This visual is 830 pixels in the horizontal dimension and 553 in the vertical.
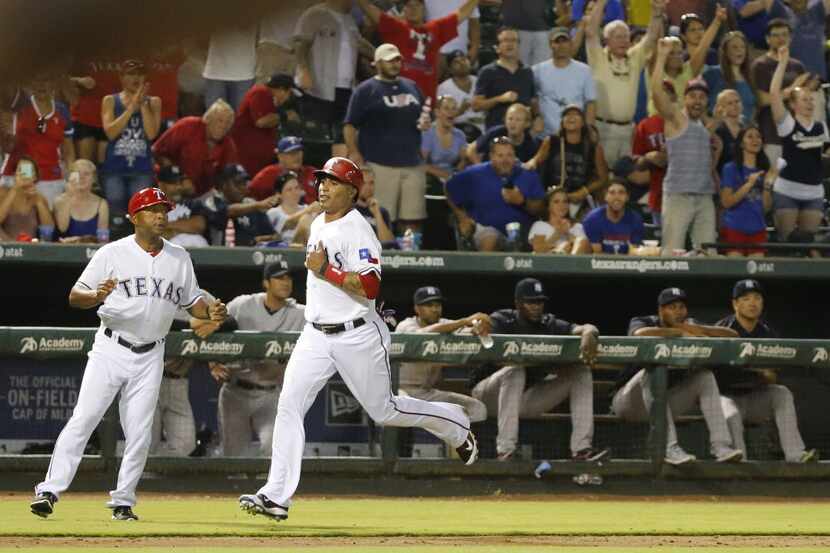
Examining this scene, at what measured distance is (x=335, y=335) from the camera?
6738mm

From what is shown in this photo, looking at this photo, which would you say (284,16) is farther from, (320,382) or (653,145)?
(653,145)

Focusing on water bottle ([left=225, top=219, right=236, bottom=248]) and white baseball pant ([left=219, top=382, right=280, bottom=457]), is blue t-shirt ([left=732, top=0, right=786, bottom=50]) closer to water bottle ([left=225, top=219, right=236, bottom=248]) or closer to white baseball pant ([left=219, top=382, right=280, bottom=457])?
water bottle ([left=225, top=219, right=236, bottom=248])

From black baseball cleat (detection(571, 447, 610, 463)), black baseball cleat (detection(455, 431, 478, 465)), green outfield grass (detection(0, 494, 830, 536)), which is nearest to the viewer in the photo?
green outfield grass (detection(0, 494, 830, 536))

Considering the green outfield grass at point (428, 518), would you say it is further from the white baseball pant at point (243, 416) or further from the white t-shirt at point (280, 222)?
the white t-shirt at point (280, 222)

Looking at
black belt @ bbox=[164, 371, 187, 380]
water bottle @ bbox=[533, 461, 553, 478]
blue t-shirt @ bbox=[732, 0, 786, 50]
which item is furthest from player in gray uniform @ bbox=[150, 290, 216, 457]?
blue t-shirt @ bbox=[732, 0, 786, 50]

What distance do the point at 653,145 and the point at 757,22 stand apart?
260 centimetres

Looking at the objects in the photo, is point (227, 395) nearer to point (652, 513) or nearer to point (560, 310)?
point (652, 513)

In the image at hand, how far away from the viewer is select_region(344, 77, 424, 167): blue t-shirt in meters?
10.9

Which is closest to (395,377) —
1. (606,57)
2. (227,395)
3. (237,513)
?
(227,395)

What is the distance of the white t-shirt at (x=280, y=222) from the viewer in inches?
414

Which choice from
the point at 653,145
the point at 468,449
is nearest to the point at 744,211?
the point at 653,145

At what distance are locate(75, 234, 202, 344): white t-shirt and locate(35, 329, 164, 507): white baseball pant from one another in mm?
124

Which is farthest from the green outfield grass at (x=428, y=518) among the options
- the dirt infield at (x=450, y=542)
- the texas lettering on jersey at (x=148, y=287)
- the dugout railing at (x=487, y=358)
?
the texas lettering on jersey at (x=148, y=287)

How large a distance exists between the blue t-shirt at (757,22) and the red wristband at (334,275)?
8.28 metres
